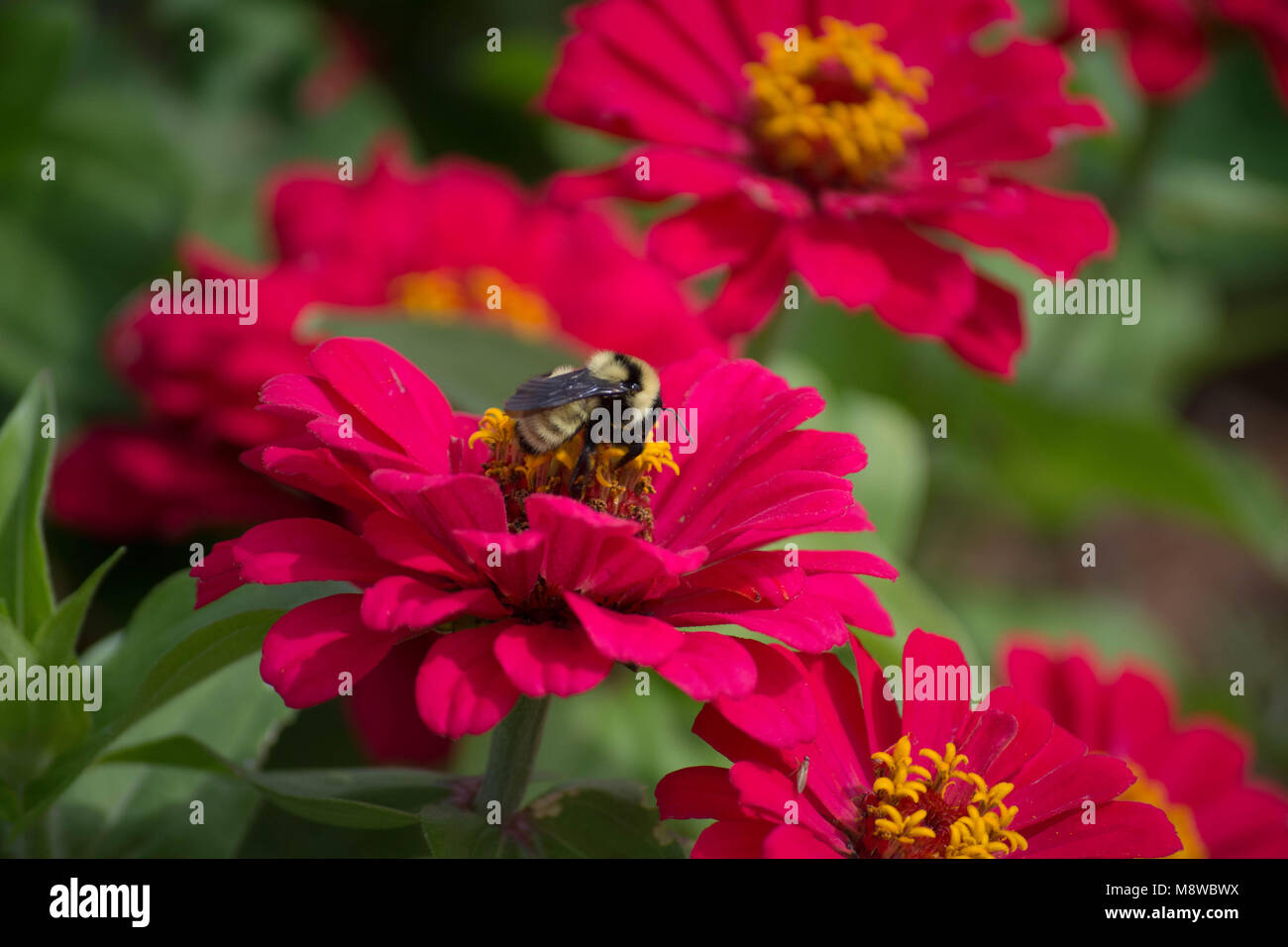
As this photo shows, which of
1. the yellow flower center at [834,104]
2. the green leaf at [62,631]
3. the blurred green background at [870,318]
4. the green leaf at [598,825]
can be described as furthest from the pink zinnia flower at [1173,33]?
the green leaf at [62,631]

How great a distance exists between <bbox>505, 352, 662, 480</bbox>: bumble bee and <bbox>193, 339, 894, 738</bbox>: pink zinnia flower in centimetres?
2

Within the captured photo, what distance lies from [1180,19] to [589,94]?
0.60 metres

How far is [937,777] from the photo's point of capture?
63 centimetres

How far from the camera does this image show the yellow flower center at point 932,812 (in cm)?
60

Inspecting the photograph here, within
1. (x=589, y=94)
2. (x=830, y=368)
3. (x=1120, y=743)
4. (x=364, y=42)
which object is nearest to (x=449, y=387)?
(x=589, y=94)

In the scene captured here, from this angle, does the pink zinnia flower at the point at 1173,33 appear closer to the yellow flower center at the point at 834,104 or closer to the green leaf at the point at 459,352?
the yellow flower center at the point at 834,104

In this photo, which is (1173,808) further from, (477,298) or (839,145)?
(477,298)

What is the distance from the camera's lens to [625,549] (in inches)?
21.0

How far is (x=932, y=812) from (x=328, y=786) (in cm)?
29

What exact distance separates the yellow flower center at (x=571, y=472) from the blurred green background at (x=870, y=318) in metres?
0.29

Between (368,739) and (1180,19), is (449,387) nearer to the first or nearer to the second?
(368,739)
